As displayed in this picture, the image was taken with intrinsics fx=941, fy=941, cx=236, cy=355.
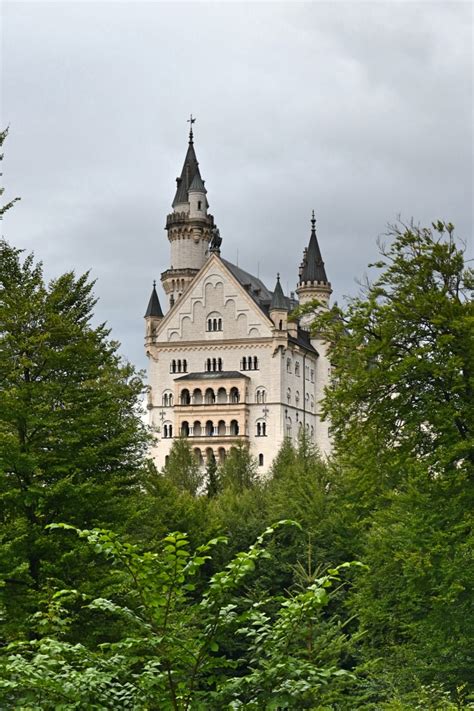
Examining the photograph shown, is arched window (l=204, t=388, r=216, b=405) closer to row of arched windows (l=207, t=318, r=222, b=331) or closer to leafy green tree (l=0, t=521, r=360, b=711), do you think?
row of arched windows (l=207, t=318, r=222, b=331)

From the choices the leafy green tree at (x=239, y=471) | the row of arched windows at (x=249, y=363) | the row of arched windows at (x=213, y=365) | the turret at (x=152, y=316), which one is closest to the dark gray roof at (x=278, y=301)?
the row of arched windows at (x=249, y=363)

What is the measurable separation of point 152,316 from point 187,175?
1947cm

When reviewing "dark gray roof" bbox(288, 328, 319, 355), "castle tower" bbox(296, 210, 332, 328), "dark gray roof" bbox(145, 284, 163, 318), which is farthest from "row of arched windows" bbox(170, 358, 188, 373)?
"castle tower" bbox(296, 210, 332, 328)

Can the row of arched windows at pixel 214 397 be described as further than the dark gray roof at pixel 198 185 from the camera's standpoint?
No

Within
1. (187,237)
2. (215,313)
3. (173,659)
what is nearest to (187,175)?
(187,237)

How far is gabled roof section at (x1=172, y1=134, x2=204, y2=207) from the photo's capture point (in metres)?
111

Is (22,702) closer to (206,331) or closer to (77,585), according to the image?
(77,585)

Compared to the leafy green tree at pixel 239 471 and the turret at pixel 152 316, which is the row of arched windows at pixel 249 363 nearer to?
the turret at pixel 152 316

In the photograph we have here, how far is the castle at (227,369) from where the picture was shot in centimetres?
9719

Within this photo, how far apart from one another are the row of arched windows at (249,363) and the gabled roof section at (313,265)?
51.9ft

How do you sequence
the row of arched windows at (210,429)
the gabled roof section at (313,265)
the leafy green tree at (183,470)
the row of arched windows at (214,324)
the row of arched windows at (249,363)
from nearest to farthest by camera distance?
the leafy green tree at (183,470), the row of arched windows at (210,429), the row of arched windows at (249,363), the row of arched windows at (214,324), the gabled roof section at (313,265)

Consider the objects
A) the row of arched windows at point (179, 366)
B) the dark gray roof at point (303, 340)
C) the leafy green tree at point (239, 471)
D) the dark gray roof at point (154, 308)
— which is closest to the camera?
the leafy green tree at point (239, 471)

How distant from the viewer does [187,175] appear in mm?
112938

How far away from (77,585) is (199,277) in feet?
267
